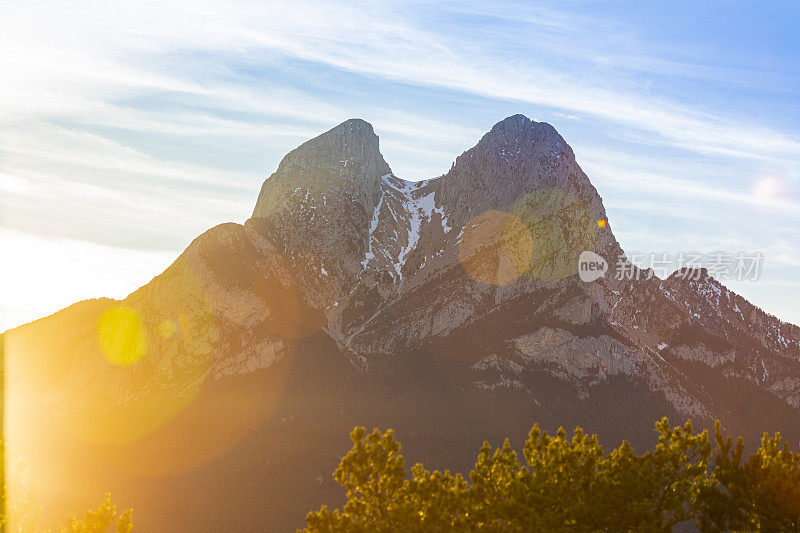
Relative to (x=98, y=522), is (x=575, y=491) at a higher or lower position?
higher

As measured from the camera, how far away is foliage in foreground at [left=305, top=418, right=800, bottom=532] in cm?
6262

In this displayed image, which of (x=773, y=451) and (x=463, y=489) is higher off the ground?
(x=773, y=451)

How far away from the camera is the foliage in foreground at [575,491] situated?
205 feet

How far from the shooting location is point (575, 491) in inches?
2586

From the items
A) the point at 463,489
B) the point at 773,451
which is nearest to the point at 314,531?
the point at 463,489

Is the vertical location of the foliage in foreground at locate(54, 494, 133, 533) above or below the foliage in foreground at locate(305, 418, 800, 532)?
below

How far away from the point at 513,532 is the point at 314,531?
13.1m

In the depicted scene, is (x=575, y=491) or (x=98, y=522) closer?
(x=98, y=522)

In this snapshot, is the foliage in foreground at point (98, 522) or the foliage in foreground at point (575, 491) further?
the foliage in foreground at point (575, 491)

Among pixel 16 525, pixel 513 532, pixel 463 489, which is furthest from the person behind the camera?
pixel 463 489

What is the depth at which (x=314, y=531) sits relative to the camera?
61688mm

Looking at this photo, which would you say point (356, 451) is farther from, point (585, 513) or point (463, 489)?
point (585, 513)

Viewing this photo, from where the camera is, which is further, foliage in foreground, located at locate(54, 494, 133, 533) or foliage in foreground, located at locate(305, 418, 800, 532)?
foliage in foreground, located at locate(305, 418, 800, 532)

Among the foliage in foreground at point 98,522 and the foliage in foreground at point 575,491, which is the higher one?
the foliage in foreground at point 575,491
